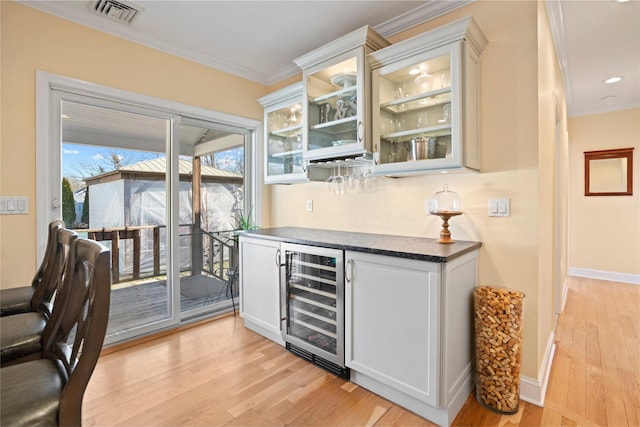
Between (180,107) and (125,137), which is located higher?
(180,107)

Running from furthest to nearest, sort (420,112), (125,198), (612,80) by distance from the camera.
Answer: (612,80)
(125,198)
(420,112)

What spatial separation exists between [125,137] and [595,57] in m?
4.52

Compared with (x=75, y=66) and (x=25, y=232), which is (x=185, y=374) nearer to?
(x=25, y=232)

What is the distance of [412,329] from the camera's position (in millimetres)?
1747

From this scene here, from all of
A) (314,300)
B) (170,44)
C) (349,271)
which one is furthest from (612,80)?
(170,44)

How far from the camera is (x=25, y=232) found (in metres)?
2.20

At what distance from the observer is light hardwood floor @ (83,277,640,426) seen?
177 cm

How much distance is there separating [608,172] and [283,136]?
4.87 m

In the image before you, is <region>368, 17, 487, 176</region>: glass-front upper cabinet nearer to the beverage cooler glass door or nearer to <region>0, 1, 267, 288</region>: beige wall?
the beverage cooler glass door

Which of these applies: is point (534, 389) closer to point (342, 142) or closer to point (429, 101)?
point (429, 101)

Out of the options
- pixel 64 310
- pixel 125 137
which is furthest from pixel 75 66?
pixel 64 310

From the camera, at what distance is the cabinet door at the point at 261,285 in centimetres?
261

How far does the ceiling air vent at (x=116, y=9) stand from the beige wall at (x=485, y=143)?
0.64 ft

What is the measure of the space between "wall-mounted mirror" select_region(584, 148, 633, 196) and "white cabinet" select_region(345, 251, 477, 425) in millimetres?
4250
